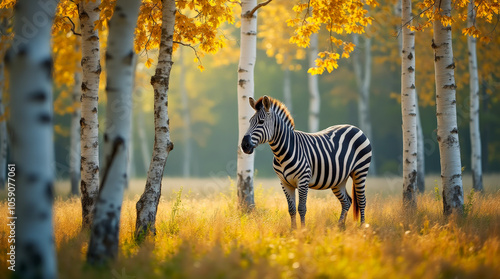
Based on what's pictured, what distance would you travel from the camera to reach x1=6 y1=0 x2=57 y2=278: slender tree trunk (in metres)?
3.89

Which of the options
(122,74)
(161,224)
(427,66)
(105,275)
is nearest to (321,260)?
(105,275)

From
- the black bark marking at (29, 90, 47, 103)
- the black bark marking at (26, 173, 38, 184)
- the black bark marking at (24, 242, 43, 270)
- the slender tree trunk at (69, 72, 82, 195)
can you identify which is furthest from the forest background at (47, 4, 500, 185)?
the black bark marking at (24, 242, 43, 270)

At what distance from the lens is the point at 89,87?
311 inches

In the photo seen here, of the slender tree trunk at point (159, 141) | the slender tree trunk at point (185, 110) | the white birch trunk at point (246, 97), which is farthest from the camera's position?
the slender tree trunk at point (185, 110)

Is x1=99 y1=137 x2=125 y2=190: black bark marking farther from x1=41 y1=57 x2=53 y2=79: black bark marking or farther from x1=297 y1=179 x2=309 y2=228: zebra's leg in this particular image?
x1=297 y1=179 x2=309 y2=228: zebra's leg

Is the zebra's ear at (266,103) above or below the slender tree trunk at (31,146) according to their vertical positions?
above

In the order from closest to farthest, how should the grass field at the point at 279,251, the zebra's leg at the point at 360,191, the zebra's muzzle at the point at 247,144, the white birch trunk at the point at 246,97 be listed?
the grass field at the point at 279,251, the zebra's muzzle at the point at 247,144, the zebra's leg at the point at 360,191, the white birch trunk at the point at 246,97

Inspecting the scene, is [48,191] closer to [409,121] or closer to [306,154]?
[306,154]

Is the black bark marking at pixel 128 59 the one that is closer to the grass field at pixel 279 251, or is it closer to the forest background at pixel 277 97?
the grass field at pixel 279 251

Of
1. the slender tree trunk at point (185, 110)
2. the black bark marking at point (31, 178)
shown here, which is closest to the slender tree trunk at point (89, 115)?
the black bark marking at point (31, 178)

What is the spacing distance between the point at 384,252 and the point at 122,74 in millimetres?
3596

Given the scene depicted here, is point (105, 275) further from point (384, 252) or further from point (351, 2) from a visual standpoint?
point (351, 2)

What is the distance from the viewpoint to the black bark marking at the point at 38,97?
390 cm

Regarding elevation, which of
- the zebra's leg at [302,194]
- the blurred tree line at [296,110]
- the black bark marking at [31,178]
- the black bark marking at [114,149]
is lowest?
the zebra's leg at [302,194]
